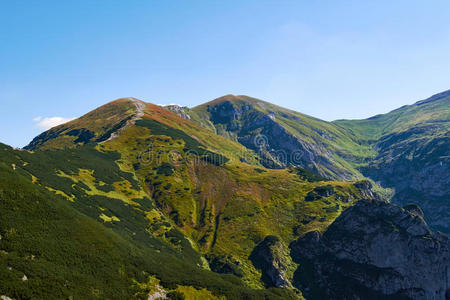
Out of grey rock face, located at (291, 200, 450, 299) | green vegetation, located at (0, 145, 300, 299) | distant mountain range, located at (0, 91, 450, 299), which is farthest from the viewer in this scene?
grey rock face, located at (291, 200, 450, 299)

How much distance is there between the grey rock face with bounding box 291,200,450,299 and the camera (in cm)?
12038

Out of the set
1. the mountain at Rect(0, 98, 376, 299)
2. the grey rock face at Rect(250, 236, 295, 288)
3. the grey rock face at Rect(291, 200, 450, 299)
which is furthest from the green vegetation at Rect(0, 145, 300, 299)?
the grey rock face at Rect(291, 200, 450, 299)

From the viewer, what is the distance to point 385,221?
13462cm

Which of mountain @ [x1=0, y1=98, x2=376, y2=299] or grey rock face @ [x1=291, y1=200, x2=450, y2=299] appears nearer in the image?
mountain @ [x1=0, y1=98, x2=376, y2=299]

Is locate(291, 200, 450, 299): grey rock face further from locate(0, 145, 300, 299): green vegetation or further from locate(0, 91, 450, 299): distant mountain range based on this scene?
locate(0, 145, 300, 299): green vegetation

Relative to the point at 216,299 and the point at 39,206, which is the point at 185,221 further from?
the point at 39,206

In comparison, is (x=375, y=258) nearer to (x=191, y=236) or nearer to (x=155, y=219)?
(x=191, y=236)

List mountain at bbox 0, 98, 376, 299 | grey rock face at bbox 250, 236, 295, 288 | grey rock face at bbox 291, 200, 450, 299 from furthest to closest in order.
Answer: grey rock face at bbox 250, 236, 295, 288 < grey rock face at bbox 291, 200, 450, 299 < mountain at bbox 0, 98, 376, 299

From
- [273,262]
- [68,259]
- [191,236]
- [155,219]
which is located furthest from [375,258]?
[68,259]

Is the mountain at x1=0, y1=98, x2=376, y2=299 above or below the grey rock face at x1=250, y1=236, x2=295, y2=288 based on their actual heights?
above

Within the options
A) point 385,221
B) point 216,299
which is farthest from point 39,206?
point 385,221

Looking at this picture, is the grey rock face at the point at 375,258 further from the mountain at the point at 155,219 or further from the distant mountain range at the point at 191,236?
the mountain at the point at 155,219

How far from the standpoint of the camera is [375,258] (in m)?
127

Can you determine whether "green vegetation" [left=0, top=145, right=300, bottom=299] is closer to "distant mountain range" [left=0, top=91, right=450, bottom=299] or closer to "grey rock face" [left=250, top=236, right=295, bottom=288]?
"distant mountain range" [left=0, top=91, right=450, bottom=299]
